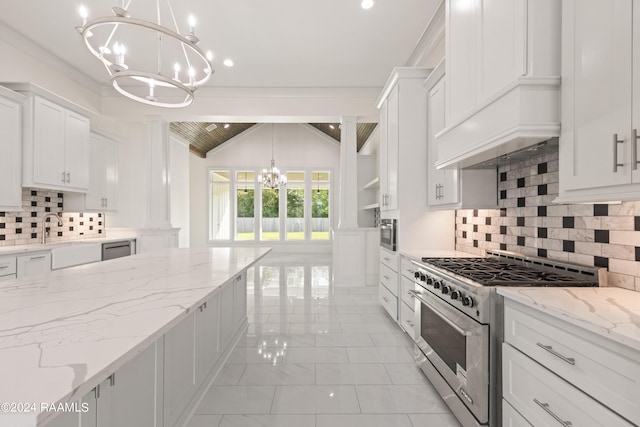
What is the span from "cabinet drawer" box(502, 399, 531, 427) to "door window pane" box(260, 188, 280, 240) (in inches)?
359

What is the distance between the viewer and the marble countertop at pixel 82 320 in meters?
0.67

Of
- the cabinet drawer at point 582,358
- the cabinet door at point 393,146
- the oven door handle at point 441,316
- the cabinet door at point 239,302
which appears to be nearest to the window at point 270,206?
the cabinet door at point 393,146

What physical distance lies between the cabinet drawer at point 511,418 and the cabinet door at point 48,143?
15.6ft

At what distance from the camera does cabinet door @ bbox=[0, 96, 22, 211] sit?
3.20 m

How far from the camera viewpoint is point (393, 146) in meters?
3.61

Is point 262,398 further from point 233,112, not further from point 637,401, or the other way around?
point 233,112

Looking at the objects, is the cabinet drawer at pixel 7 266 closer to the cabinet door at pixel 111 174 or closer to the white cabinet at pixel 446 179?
the cabinet door at pixel 111 174

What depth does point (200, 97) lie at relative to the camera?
17.4ft

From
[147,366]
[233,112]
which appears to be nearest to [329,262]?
[233,112]

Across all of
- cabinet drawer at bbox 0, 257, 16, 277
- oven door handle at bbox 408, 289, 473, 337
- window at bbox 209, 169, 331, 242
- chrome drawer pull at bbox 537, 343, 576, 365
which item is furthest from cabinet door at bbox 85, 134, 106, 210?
window at bbox 209, 169, 331, 242

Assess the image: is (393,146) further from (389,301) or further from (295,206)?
(295,206)

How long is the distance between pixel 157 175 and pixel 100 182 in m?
0.91

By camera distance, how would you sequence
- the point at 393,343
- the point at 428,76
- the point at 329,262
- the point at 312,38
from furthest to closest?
the point at 329,262, the point at 312,38, the point at 428,76, the point at 393,343

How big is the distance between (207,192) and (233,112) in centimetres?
548
